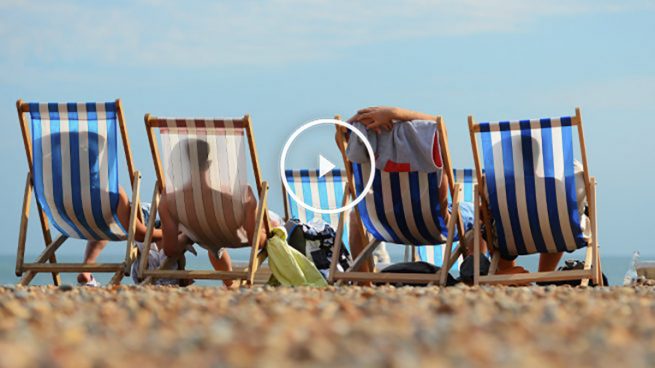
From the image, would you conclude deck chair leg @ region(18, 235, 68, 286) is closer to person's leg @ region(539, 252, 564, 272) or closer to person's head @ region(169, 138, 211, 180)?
person's head @ region(169, 138, 211, 180)

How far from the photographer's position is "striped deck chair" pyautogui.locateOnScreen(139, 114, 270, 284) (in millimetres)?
5871

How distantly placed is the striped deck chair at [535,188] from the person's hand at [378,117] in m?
0.45

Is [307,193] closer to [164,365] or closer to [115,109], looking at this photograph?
[115,109]

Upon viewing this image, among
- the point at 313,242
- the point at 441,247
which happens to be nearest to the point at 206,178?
the point at 313,242

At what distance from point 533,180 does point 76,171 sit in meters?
2.37

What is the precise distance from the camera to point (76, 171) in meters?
6.12

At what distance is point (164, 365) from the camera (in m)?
2.18

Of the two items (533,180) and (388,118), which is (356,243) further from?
(533,180)

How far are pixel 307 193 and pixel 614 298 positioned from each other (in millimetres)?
3974

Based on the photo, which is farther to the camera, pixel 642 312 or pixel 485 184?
pixel 485 184

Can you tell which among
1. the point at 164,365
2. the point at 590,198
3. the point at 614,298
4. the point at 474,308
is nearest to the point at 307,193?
the point at 590,198

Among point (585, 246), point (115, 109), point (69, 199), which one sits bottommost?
point (585, 246)

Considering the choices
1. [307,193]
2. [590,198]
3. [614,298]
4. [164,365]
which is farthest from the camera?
[307,193]

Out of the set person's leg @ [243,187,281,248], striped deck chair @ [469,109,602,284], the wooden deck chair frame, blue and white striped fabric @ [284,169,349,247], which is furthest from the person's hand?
blue and white striped fabric @ [284,169,349,247]
